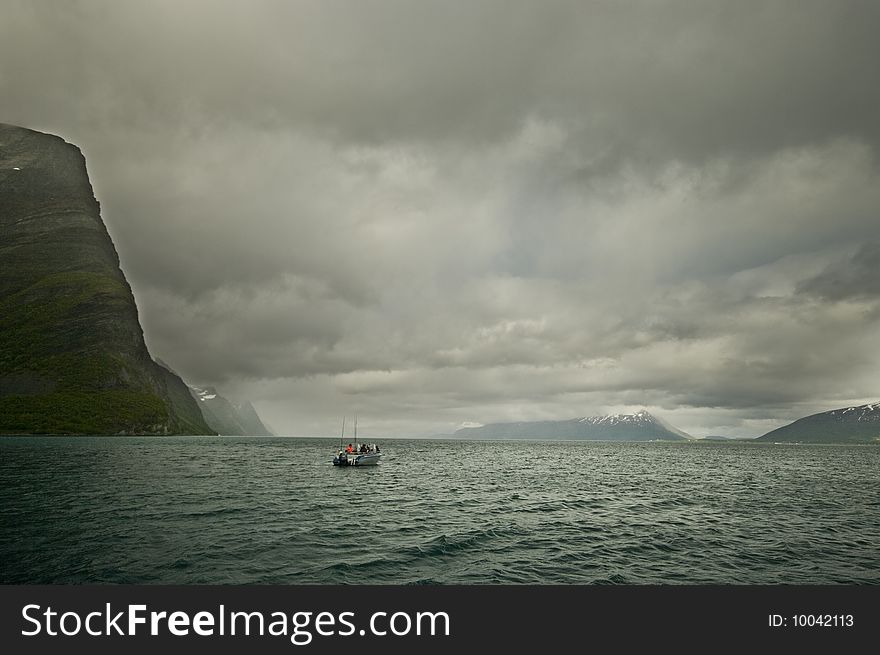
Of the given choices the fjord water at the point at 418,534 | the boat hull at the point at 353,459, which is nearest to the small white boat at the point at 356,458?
the boat hull at the point at 353,459

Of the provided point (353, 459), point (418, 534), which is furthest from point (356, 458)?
point (418, 534)

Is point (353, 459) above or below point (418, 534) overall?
below

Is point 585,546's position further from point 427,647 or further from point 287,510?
point 287,510

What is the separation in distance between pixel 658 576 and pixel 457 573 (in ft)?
35.0

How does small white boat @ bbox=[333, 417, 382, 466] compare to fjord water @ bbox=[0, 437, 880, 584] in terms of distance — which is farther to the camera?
small white boat @ bbox=[333, 417, 382, 466]

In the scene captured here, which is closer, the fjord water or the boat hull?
the fjord water

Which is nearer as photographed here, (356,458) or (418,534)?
(418,534)

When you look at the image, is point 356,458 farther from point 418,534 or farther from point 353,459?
point 418,534

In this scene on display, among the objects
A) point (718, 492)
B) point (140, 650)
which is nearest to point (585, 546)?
point (140, 650)

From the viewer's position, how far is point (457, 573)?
77.8ft

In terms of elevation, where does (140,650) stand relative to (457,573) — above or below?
above

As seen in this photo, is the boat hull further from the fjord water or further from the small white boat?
the fjord water

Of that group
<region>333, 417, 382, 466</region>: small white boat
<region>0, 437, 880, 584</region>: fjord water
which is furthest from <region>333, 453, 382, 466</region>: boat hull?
<region>0, 437, 880, 584</region>: fjord water

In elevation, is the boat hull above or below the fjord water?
below
